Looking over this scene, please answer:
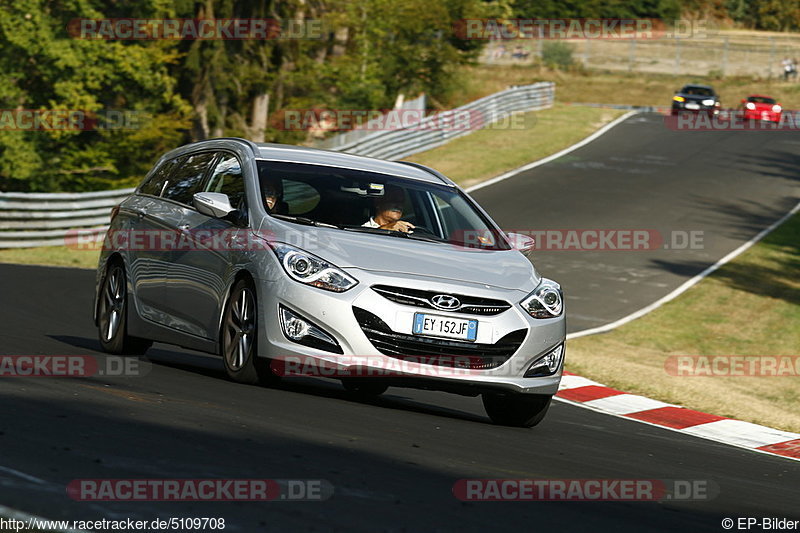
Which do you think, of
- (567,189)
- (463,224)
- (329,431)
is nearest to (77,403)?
(329,431)

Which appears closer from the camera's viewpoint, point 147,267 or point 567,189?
point 147,267

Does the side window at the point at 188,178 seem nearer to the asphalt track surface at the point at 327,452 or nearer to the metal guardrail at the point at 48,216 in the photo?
the asphalt track surface at the point at 327,452

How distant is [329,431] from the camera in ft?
23.8

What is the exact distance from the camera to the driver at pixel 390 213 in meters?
9.46

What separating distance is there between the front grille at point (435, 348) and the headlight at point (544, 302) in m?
0.20

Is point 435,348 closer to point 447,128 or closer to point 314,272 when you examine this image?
point 314,272

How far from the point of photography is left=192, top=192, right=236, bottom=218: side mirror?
917cm

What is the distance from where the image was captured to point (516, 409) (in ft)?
30.8

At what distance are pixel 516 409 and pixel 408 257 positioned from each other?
1502 mm

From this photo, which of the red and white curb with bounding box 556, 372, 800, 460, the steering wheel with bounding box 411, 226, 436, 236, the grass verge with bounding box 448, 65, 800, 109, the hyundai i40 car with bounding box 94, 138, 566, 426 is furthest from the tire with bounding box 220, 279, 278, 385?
the grass verge with bounding box 448, 65, 800, 109

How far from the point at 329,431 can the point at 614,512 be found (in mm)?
1936

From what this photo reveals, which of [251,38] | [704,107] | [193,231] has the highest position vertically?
[193,231]

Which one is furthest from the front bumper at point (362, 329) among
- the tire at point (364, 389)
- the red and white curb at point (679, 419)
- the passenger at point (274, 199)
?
the red and white curb at point (679, 419)

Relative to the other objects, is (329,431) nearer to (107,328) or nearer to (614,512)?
(614,512)
